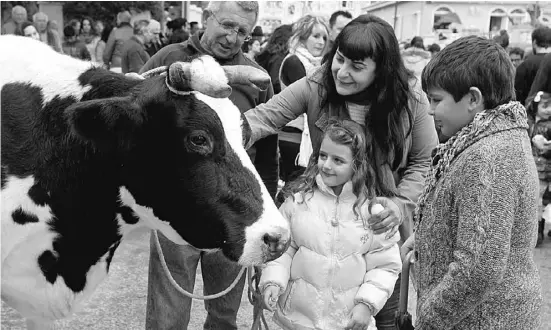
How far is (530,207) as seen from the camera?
1.99 metres

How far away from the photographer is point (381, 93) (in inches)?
112

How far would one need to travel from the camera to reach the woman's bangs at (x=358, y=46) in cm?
274

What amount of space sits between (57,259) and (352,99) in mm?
1447

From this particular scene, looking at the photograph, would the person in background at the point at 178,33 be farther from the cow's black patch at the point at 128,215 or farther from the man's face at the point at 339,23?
the cow's black patch at the point at 128,215

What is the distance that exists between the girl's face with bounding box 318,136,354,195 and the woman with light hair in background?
1.69 metres

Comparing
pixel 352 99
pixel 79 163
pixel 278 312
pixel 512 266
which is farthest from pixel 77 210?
pixel 512 266

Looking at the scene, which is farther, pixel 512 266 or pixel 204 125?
pixel 204 125

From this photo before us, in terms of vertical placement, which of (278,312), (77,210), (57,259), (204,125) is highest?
(204,125)

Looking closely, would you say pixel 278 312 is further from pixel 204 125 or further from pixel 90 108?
pixel 90 108

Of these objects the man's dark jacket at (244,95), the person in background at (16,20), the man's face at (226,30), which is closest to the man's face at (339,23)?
the man's dark jacket at (244,95)

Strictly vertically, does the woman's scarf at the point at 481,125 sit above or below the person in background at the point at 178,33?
above

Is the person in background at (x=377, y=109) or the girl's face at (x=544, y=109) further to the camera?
the girl's face at (x=544, y=109)

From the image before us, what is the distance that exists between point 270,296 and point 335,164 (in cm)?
62

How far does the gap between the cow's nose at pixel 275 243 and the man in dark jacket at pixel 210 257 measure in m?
0.91
